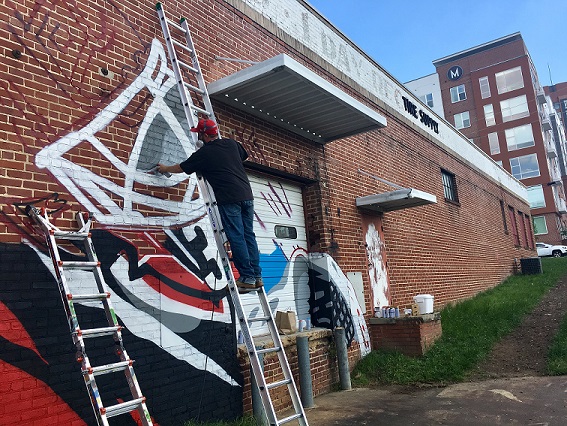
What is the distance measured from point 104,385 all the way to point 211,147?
2415mm

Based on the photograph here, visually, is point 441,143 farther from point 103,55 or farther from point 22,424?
point 22,424

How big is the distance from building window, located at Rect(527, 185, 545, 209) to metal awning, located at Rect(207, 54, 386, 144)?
44705 millimetres

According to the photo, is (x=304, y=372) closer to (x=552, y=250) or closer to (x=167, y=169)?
(x=167, y=169)

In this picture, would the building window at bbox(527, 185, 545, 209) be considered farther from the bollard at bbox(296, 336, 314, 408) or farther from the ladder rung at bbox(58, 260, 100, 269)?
the ladder rung at bbox(58, 260, 100, 269)

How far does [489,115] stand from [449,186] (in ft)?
127

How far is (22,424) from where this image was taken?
3756mm

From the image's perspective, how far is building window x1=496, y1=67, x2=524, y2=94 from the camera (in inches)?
1896

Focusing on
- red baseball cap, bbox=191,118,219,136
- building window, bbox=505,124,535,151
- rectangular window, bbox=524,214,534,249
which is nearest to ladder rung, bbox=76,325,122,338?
red baseball cap, bbox=191,118,219,136

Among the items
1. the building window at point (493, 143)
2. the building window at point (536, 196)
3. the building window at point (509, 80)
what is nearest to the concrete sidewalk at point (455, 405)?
the building window at point (536, 196)

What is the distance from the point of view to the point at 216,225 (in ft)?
15.8

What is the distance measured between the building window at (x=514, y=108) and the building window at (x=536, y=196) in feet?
23.5

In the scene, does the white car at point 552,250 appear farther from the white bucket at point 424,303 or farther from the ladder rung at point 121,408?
the ladder rung at point 121,408

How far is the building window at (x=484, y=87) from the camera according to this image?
49.8 metres

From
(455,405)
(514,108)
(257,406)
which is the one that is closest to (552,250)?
(514,108)
